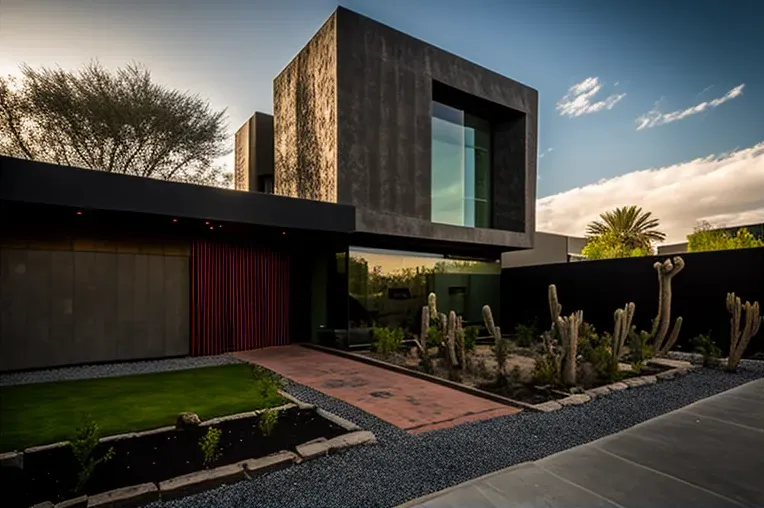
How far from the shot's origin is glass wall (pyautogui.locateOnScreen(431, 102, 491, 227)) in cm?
1145

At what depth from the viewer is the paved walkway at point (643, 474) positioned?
111 inches

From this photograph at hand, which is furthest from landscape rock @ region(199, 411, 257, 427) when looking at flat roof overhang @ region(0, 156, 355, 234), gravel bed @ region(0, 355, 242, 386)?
gravel bed @ region(0, 355, 242, 386)

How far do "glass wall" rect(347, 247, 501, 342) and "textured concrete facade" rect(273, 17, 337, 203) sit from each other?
2.20 m

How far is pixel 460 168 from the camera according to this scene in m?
12.2

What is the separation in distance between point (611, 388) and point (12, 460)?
719 centimetres

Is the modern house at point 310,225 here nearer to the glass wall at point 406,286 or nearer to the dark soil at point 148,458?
the glass wall at point 406,286

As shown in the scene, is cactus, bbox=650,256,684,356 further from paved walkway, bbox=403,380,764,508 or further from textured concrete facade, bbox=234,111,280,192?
textured concrete facade, bbox=234,111,280,192

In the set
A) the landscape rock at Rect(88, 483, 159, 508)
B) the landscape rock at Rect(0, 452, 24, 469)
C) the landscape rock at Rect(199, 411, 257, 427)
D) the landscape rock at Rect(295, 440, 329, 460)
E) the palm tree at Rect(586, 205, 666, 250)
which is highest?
the palm tree at Rect(586, 205, 666, 250)

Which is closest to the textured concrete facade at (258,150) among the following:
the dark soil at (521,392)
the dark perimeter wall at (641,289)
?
the dark perimeter wall at (641,289)

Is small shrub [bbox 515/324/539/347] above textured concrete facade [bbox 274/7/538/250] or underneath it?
underneath

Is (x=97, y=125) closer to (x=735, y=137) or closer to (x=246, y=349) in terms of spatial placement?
(x=246, y=349)

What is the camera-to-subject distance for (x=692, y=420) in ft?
15.1

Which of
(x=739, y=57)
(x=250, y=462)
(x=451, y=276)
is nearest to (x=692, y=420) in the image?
(x=250, y=462)

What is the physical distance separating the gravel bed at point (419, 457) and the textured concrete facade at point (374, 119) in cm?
565
